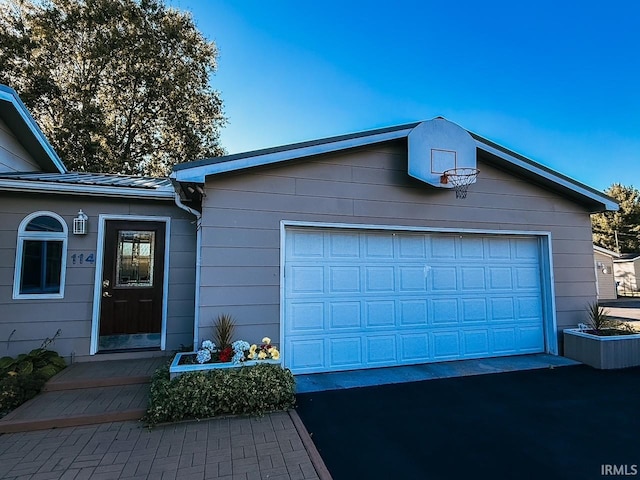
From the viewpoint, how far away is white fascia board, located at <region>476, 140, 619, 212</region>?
5.77m

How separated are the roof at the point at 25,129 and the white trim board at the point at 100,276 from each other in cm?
275

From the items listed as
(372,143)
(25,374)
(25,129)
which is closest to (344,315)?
(372,143)

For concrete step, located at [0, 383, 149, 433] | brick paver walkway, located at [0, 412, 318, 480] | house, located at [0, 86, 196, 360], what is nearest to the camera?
brick paver walkway, located at [0, 412, 318, 480]

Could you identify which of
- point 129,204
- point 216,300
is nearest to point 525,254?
point 216,300

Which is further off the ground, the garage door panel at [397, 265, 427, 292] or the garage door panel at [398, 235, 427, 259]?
the garage door panel at [398, 235, 427, 259]

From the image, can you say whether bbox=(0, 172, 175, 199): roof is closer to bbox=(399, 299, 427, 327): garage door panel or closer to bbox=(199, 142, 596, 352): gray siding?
bbox=(199, 142, 596, 352): gray siding

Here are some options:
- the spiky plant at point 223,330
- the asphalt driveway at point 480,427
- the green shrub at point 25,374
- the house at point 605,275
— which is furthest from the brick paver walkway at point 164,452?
the house at point 605,275

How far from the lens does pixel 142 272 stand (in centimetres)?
561

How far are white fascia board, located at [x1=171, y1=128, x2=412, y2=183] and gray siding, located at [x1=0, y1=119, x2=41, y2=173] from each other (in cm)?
441

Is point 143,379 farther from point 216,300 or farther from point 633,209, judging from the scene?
point 633,209

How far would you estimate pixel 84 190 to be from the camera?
5.20 m

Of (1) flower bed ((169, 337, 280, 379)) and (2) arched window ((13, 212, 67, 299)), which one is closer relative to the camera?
(1) flower bed ((169, 337, 280, 379))

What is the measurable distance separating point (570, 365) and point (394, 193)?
4063mm

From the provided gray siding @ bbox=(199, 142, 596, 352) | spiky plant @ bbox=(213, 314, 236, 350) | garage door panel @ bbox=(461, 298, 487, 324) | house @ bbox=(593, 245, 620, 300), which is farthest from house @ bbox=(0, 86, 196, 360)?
house @ bbox=(593, 245, 620, 300)
